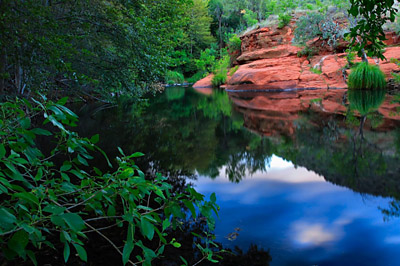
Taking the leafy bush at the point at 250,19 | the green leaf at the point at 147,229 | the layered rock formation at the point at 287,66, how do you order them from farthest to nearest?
the leafy bush at the point at 250,19, the layered rock formation at the point at 287,66, the green leaf at the point at 147,229

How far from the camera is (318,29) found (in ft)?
65.5

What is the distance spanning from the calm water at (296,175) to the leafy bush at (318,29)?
1346 cm

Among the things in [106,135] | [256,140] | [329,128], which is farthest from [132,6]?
[329,128]

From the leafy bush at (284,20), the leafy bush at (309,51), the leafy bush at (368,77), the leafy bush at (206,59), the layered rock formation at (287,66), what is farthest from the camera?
the leafy bush at (206,59)

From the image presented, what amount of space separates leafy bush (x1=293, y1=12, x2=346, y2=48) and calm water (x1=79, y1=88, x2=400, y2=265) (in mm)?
13463

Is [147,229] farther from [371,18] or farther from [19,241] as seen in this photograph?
[371,18]

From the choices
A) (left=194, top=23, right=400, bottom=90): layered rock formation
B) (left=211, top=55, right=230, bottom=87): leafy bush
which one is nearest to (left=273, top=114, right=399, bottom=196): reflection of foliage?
(left=194, top=23, right=400, bottom=90): layered rock formation

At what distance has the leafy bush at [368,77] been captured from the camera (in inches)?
554

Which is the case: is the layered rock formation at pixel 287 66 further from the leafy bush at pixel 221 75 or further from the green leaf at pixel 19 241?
the green leaf at pixel 19 241

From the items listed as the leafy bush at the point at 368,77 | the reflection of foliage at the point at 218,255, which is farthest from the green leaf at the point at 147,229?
the leafy bush at the point at 368,77

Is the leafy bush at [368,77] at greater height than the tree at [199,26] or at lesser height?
lesser

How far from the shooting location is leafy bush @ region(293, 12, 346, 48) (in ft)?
62.4

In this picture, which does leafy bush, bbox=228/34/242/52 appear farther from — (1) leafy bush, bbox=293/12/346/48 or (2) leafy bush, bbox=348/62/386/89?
(2) leafy bush, bbox=348/62/386/89

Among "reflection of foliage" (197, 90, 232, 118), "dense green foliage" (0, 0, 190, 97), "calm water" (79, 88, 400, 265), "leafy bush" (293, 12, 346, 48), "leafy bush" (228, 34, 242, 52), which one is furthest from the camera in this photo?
"leafy bush" (228, 34, 242, 52)
